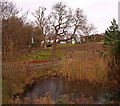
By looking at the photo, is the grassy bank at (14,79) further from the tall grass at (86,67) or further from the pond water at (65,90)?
the tall grass at (86,67)

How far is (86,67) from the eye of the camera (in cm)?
789

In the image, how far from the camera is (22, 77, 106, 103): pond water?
6176mm

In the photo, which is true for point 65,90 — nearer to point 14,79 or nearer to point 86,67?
point 86,67

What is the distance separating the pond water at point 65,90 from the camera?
6.18m

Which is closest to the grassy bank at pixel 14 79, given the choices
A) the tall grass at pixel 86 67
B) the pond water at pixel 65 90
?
the pond water at pixel 65 90

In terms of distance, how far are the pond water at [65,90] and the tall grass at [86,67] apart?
1.52ft

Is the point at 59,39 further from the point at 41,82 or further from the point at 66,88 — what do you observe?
the point at 66,88

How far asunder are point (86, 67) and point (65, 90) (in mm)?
2007

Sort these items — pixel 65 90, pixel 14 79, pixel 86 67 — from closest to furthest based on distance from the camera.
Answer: pixel 14 79 → pixel 65 90 → pixel 86 67

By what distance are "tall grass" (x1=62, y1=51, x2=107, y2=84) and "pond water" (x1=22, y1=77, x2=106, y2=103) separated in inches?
18.3

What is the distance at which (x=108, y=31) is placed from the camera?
861 cm

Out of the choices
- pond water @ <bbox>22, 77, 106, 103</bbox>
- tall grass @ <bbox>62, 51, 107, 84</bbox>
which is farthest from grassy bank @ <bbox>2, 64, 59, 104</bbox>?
tall grass @ <bbox>62, 51, 107, 84</bbox>

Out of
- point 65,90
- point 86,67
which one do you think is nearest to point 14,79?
point 65,90

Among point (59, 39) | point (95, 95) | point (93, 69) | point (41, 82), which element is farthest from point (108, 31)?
point (59, 39)
